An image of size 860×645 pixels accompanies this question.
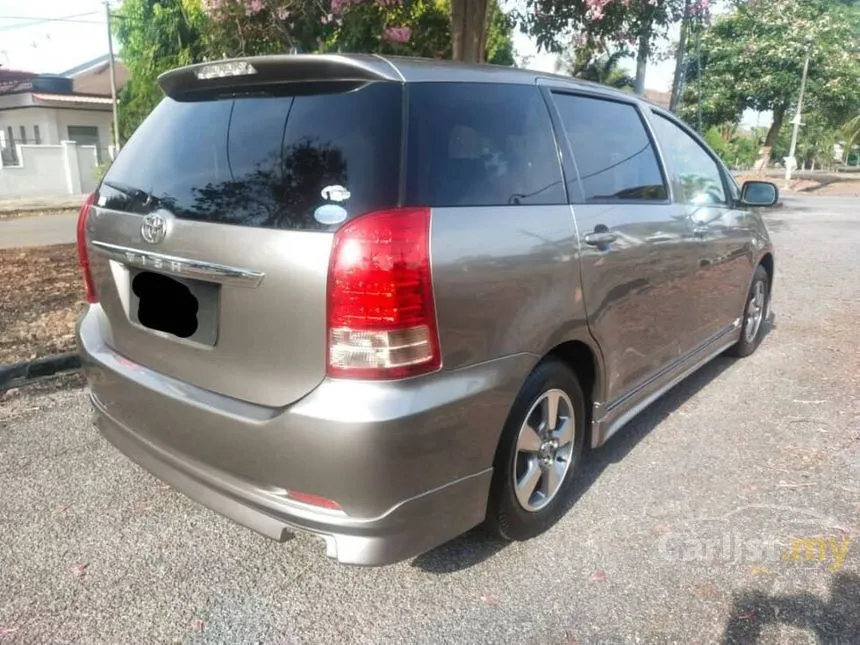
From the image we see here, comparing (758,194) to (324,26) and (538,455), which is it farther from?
(324,26)

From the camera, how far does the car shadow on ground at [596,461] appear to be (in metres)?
2.60

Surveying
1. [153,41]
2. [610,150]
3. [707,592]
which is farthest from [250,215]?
[153,41]

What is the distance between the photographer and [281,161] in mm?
2131

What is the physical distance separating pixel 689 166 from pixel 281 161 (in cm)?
267

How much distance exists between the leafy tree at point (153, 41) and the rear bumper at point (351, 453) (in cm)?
1341

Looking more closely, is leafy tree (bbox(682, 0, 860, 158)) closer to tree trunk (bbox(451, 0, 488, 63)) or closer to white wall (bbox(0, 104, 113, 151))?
tree trunk (bbox(451, 0, 488, 63))

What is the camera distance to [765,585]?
97.5 inches

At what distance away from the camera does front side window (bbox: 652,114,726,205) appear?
3.65 meters

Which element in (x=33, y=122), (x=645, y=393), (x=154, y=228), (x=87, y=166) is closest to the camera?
(x=154, y=228)

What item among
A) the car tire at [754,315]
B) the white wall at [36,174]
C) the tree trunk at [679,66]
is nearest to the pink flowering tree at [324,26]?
the tree trunk at [679,66]

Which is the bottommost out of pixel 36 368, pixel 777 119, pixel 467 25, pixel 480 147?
pixel 36 368

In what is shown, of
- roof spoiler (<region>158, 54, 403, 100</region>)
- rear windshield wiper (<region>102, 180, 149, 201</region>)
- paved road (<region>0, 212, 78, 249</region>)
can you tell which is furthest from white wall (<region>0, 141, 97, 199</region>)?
roof spoiler (<region>158, 54, 403, 100</region>)

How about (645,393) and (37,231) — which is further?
(37,231)

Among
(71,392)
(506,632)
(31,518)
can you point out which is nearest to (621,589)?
(506,632)
